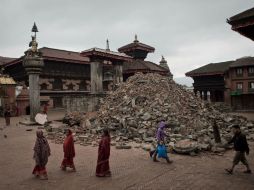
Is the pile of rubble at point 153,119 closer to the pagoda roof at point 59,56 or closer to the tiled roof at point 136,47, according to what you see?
the pagoda roof at point 59,56

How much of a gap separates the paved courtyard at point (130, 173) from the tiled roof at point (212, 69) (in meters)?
33.2

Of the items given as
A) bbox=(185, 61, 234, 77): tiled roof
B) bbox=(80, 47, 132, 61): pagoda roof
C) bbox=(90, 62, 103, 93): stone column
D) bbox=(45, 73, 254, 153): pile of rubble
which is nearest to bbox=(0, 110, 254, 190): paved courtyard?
bbox=(45, 73, 254, 153): pile of rubble

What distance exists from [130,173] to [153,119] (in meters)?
8.00

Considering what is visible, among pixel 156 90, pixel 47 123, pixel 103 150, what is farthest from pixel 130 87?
pixel 103 150

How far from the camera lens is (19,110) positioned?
1140 inches

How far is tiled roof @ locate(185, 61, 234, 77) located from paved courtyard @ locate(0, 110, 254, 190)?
3316 cm

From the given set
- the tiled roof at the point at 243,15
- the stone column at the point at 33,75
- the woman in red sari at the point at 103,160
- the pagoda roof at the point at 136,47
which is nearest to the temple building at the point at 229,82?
the pagoda roof at the point at 136,47

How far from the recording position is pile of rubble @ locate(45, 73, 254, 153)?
13.3m

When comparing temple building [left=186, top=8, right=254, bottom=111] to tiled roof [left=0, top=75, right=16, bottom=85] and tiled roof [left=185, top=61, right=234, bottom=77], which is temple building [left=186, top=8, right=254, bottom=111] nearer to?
tiled roof [left=185, top=61, right=234, bottom=77]

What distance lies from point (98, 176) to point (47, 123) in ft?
43.1

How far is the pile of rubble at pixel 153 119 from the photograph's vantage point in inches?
524

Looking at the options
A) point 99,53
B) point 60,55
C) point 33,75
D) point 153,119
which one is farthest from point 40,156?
point 60,55

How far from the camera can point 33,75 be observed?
65.1 feet

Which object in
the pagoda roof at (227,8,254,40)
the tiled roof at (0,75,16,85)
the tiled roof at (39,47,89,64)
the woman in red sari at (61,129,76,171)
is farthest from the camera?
the tiled roof at (39,47,89,64)
